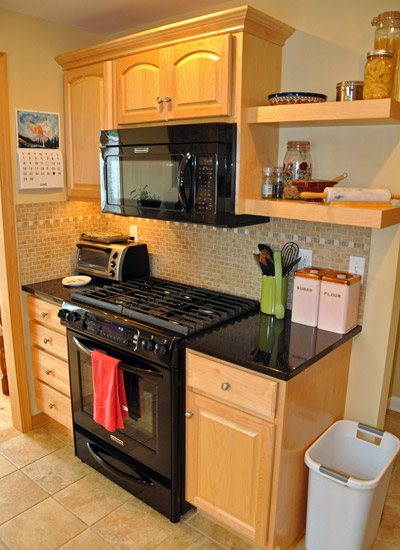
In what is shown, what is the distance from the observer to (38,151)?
8.59 feet

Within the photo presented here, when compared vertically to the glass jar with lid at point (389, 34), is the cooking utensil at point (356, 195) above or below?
below

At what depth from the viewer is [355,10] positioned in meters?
1.87

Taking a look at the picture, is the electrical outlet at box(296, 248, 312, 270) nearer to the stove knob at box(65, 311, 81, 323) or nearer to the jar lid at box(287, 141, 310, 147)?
the jar lid at box(287, 141, 310, 147)

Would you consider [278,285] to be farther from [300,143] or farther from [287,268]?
[300,143]

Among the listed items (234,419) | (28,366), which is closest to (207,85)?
(234,419)

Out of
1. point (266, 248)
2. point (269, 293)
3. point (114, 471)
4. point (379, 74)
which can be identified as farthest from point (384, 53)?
point (114, 471)

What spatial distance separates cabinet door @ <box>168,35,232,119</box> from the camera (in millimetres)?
1909

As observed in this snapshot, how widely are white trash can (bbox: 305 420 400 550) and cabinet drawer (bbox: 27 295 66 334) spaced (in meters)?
1.47

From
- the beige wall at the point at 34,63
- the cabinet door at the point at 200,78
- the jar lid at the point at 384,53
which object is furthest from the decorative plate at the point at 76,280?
the jar lid at the point at 384,53

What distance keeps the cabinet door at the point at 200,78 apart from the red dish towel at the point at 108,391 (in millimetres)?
1194

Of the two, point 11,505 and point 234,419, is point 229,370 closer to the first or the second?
point 234,419

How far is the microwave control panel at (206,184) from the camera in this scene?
1982 mm

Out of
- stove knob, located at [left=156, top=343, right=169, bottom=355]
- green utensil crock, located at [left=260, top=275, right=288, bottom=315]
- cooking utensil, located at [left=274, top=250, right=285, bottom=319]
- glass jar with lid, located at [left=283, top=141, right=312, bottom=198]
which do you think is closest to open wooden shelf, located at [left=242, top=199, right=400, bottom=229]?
glass jar with lid, located at [left=283, top=141, right=312, bottom=198]

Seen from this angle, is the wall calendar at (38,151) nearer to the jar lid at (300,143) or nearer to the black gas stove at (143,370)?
the black gas stove at (143,370)
